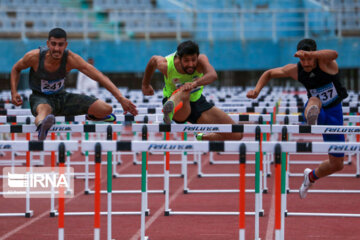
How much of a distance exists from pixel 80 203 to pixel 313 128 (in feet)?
11.6

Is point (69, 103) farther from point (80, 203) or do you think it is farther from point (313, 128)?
point (313, 128)

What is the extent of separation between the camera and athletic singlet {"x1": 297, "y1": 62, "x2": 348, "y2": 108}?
21.9 feet

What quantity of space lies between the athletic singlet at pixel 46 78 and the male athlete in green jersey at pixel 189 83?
2.93ft

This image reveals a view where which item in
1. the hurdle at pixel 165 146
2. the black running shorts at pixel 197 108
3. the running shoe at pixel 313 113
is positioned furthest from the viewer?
the black running shorts at pixel 197 108

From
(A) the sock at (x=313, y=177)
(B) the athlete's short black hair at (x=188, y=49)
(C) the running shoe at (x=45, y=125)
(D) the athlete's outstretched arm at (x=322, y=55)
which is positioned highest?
(B) the athlete's short black hair at (x=188, y=49)

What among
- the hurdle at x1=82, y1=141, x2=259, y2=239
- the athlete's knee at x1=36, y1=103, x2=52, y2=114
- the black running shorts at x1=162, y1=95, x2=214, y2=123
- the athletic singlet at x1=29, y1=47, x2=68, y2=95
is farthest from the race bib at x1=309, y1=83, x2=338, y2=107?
the athlete's knee at x1=36, y1=103, x2=52, y2=114

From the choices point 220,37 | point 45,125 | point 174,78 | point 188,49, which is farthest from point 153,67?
point 220,37

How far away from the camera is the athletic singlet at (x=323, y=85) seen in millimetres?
6676

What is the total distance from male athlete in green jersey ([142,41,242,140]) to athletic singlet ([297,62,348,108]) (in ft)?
2.90

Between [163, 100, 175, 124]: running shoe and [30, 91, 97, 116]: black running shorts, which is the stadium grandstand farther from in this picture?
[163, 100, 175, 124]: running shoe

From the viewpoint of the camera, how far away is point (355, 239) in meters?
6.21

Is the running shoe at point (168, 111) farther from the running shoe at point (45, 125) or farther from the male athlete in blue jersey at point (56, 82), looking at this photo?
the running shoe at point (45, 125)

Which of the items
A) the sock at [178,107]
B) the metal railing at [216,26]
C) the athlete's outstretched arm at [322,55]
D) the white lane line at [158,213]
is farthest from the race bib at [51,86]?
the metal railing at [216,26]

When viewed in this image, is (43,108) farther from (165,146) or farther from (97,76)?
(165,146)
